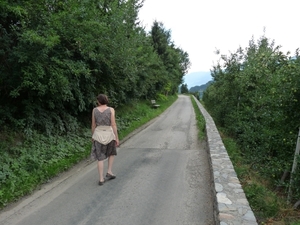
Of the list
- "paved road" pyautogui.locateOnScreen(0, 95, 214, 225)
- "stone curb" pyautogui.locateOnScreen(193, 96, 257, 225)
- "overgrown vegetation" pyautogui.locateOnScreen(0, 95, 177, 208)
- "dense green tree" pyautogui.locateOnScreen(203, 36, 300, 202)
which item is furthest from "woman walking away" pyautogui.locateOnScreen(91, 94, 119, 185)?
"dense green tree" pyautogui.locateOnScreen(203, 36, 300, 202)

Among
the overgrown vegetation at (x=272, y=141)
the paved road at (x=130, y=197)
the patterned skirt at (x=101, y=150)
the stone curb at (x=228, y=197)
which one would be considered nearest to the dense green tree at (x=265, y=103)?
the overgrown vegetation at (x=272, y=141)

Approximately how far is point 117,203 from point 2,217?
1.72m

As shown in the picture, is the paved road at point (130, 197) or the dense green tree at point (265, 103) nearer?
the paved road at point (130, 197)

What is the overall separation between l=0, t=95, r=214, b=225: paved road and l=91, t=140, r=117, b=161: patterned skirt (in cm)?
58

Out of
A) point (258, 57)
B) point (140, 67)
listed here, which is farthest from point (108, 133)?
→ point (140, 67)

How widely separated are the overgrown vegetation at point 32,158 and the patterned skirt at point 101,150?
3.66ft

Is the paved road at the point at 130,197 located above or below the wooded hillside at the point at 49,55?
below

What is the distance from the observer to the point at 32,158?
16.1ft

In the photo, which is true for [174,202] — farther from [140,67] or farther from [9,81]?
[140,67]

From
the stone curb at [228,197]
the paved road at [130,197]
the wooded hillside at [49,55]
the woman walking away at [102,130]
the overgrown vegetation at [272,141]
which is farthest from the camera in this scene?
the wooded hillside at [49,55]

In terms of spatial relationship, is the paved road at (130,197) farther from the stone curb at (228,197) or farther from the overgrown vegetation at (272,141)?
the overgrown vegetation at (272,141)

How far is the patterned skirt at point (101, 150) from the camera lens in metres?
4.66

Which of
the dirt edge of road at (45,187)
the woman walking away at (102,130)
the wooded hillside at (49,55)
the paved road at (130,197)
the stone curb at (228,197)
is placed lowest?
the paved road at (130,197)

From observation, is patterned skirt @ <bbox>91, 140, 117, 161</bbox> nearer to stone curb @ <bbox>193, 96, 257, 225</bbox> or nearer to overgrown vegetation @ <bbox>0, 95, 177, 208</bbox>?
overgrown vegetation @ <bbox>0, 95, 177, 208</bbox>
